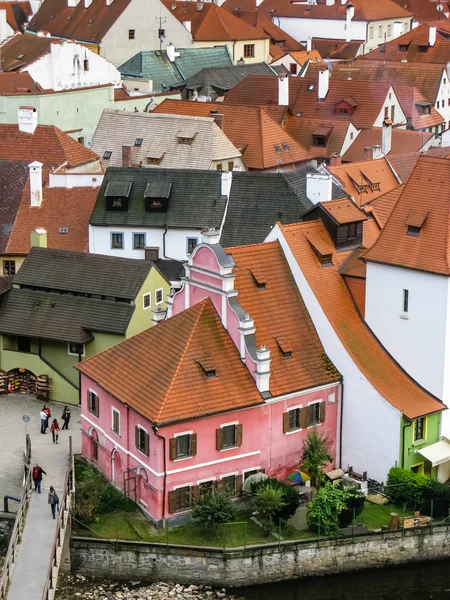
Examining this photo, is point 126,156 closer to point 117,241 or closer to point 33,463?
point 117,241

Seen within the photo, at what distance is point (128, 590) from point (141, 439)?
672 centimetres

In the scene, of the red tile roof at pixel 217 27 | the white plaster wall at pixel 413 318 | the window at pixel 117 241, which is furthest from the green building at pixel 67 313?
the red tile roof at pixel 217 27

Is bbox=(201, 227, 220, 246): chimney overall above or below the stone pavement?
above

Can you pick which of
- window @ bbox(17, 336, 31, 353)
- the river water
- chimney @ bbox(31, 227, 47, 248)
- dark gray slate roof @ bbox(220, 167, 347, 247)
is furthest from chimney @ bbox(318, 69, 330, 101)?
the river water

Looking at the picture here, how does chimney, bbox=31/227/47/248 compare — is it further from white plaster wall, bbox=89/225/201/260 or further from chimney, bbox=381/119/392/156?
chimney, bbox=381/119/392/156

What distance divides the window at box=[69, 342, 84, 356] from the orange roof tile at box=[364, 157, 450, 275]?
16566 mm

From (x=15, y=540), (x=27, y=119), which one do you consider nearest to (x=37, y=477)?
(x=15, y=540)

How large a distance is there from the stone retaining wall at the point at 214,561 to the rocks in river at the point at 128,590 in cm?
37

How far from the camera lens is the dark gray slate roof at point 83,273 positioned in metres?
71.0

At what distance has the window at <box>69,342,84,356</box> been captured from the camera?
71.0 m

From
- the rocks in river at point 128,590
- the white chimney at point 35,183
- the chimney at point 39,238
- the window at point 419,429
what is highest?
the white chimney at point 35,183

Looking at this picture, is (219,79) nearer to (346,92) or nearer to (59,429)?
(346,92)

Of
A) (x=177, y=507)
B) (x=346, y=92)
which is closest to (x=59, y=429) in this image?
(x=177, y=507)

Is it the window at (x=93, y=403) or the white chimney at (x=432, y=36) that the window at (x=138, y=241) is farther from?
the white chimney at (x=432, y=36)
